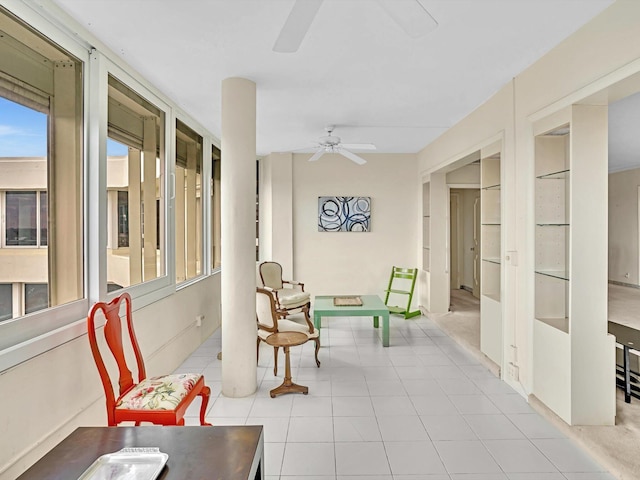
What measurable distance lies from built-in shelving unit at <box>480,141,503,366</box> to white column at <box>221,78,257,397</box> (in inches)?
90.5

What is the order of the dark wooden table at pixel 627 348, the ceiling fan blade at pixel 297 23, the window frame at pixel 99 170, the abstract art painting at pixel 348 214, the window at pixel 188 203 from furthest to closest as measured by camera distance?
the abstract art painting at pixel 348 214
the window at pixel 188 203
the dark wooden table at pixel 627 348
the window frame at pixel 99 170
the ceiling fan blade at pixel 297 23

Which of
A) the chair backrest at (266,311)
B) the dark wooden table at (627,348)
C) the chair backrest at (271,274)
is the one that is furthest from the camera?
the chair backrest at (271,274)

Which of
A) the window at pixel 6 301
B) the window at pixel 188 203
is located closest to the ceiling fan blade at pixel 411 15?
the window at pixel 6 301

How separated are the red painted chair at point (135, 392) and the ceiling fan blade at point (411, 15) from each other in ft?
6.57

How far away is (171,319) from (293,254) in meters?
2.88

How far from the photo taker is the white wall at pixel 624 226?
22.1 ft

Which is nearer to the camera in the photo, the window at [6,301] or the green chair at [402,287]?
the window at [6,301]

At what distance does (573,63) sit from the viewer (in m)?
2.38

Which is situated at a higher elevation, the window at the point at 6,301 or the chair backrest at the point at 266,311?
the window at the point at 6,301

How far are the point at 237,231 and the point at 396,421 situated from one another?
189 centimetres

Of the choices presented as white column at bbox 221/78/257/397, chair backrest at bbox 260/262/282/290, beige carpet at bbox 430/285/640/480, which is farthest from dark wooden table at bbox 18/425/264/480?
chair backrest at bbox 260/262/282/290

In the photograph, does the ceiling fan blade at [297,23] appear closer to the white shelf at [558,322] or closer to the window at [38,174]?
the window at [38,174]

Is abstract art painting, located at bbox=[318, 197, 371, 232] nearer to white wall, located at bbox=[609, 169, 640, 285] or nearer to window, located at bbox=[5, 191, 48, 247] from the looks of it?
window, located at bbox=[5, 191, 48, 247]

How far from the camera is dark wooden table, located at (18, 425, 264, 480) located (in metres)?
1.17
